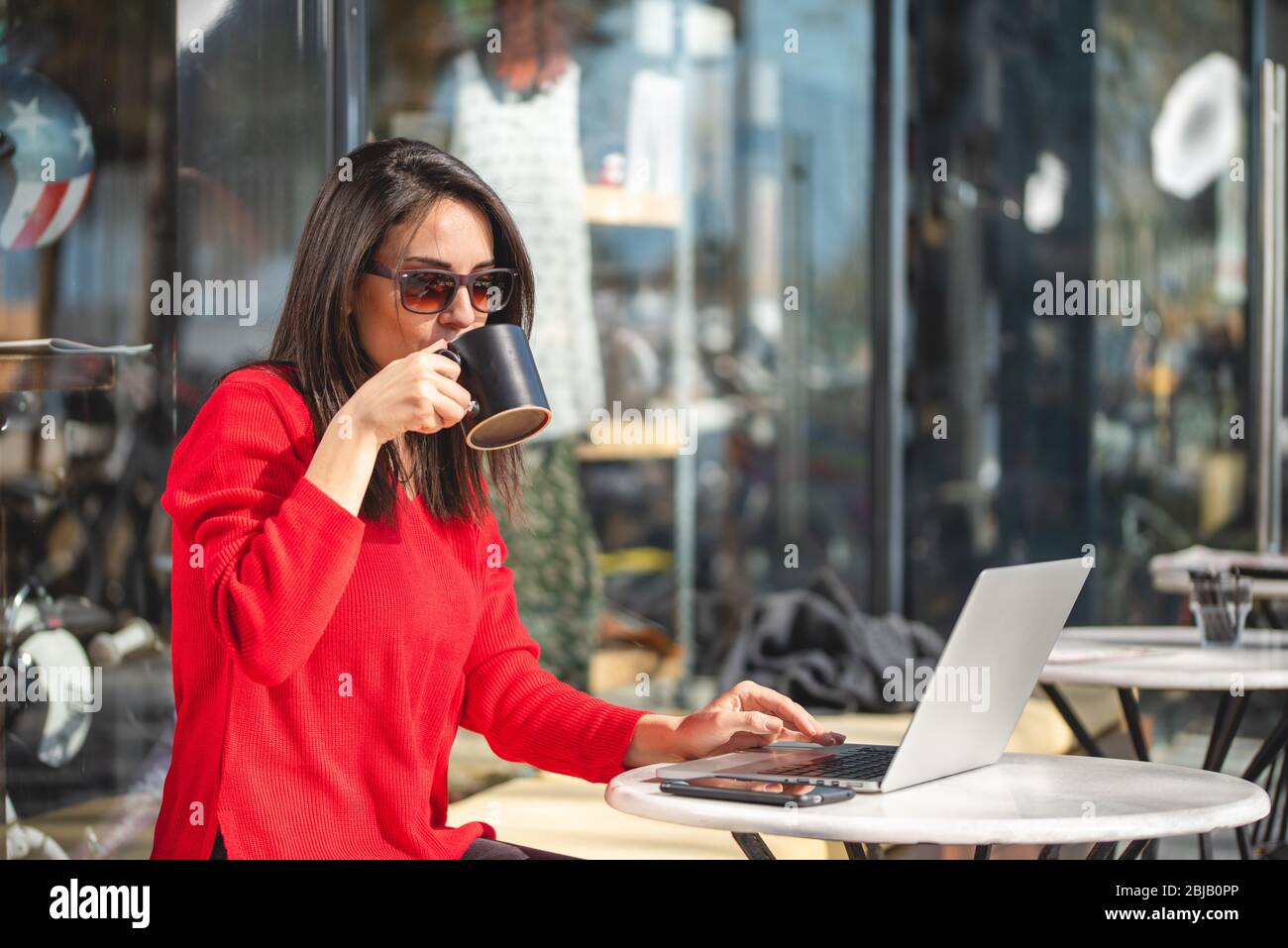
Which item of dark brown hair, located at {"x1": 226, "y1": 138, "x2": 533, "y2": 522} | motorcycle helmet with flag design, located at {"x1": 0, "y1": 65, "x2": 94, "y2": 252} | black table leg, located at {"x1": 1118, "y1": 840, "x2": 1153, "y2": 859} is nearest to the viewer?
black table leg, located at {"x1": 1118, "y1": 840, "x2": 1153, "y2": 859}

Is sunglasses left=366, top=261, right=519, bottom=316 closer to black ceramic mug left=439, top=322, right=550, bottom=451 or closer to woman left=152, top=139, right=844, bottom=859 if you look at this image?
woman left=152, top=139, right=844, bottom=859

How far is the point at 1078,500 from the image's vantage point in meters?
6.18

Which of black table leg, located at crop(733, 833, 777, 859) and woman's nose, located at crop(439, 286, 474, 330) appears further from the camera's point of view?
woman's nose, located at crop(439, 286, 474, 330)

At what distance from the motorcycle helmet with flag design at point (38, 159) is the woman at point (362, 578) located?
1.02 meters

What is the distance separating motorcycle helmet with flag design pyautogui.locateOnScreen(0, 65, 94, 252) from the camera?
8.50 ft

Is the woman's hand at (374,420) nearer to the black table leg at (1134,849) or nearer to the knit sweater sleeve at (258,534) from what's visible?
the knit sweater sleeve at (258,534)

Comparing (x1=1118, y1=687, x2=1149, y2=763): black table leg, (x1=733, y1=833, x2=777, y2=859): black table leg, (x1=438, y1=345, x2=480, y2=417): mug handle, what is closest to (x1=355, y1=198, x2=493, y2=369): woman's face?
(x1=438, y1=345, x2=480, y2=417): mug handle

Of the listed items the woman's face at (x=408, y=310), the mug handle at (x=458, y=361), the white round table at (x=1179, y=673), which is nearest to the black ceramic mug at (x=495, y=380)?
the mug handle at (x=458, y=361)

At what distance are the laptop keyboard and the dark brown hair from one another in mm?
543

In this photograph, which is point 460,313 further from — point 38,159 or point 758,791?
point 38,159

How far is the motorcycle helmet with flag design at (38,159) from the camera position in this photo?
102 inches

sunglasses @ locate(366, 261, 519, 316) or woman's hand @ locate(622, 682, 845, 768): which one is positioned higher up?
sunglasses @ locate(366, 261, 519, 316)

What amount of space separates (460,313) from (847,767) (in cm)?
68
